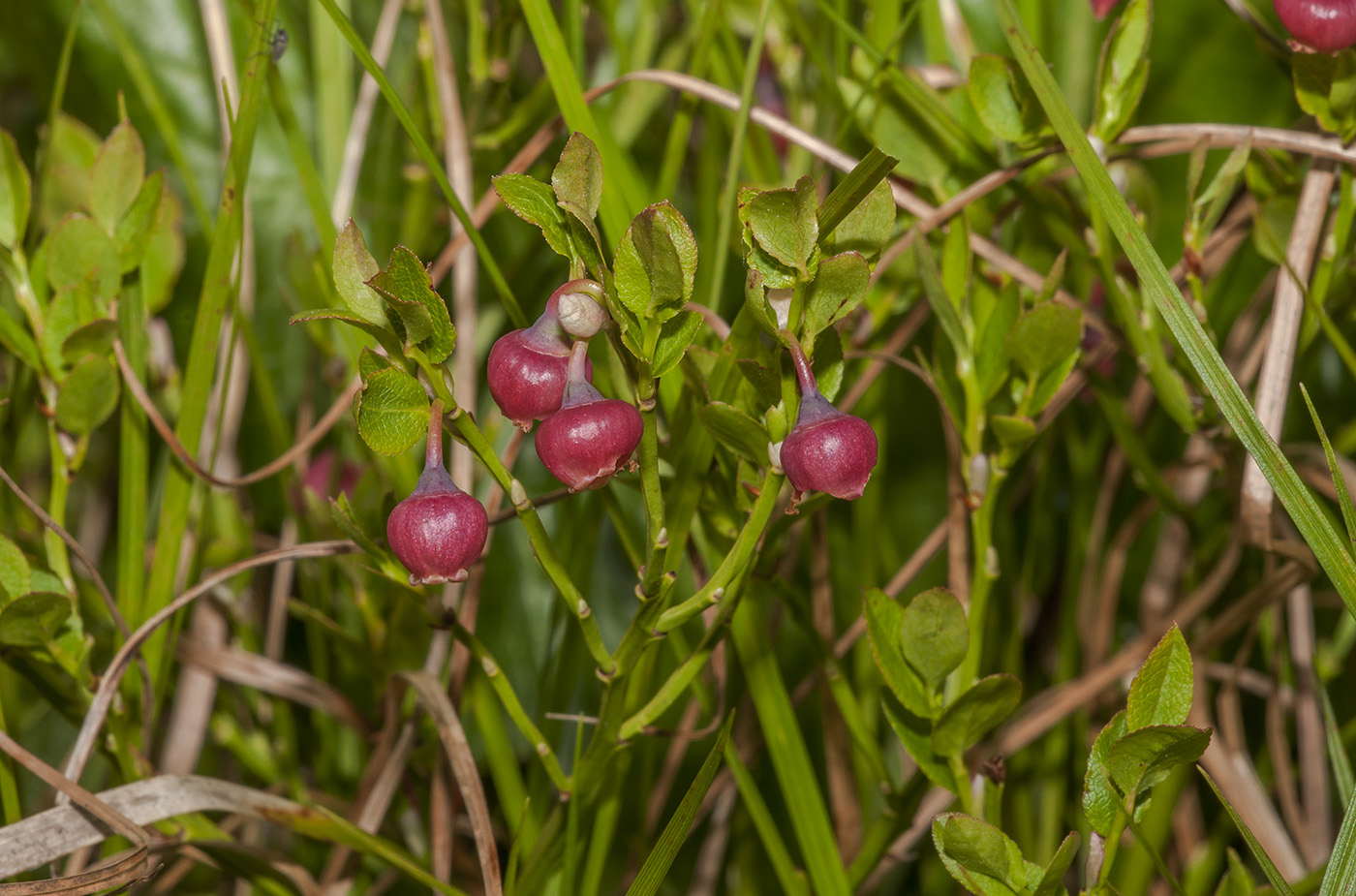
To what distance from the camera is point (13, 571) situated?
0.40 meters

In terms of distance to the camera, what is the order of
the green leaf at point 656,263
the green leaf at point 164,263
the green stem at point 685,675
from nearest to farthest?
the green leaf at point 656,263, the green stem at point 685,675, the green leaf at point 164,263

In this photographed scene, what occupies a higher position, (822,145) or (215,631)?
(822,145)

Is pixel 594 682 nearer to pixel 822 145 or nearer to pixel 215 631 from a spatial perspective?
pixel 215 631

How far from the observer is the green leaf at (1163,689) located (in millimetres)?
332

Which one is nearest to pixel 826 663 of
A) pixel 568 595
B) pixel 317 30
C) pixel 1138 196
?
pixel 568 595

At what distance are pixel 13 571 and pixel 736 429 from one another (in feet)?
0.96

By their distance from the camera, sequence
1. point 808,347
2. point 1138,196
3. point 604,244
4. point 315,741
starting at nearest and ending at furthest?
point 808,347 < point 604,244 < point 1138,196 < point 315,741

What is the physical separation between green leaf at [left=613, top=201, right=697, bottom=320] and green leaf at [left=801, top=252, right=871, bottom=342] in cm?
4

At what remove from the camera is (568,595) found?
339mm

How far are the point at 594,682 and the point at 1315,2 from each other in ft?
1.55

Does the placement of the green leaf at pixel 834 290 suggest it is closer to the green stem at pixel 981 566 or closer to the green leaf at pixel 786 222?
the green leaf at pixel 786 222

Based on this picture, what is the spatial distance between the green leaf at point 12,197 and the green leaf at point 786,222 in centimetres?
35

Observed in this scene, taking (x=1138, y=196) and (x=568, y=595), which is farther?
(x=1138, y=196)

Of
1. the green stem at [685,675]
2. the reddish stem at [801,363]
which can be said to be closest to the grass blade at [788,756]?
the green stem at [685,675]
